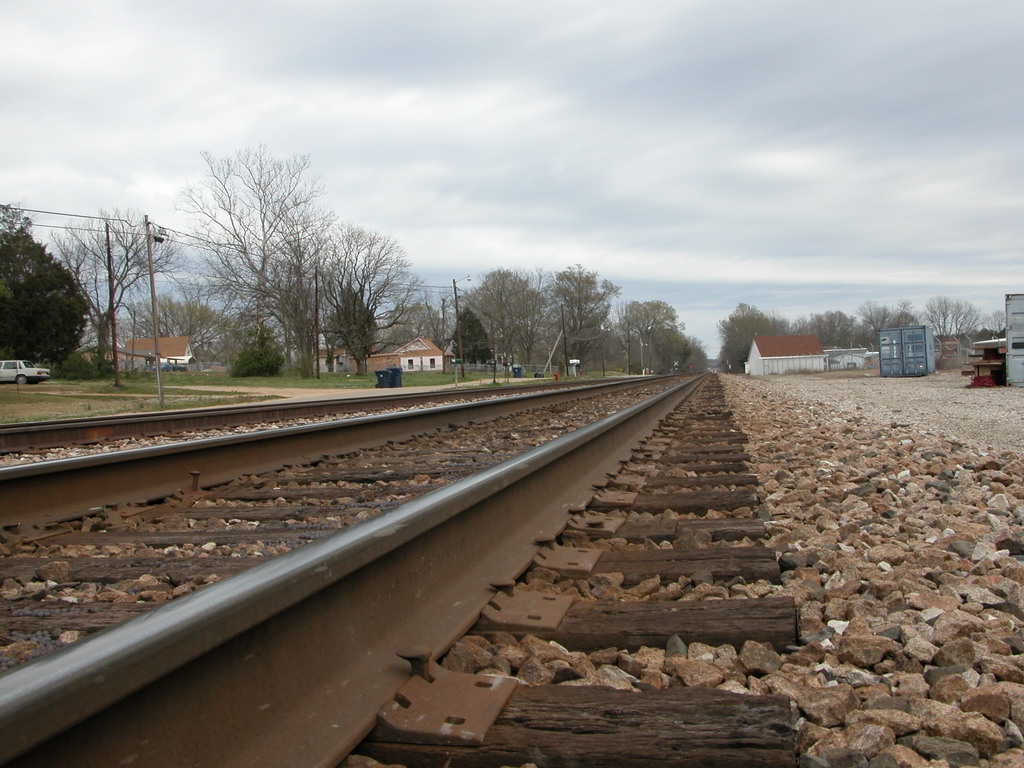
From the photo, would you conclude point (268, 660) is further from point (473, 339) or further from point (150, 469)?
point (473, 339)

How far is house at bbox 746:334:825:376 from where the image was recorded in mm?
91688

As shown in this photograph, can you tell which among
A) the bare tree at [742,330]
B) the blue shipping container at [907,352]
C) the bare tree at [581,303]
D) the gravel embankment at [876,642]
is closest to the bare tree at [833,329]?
the bare tree at [742,330]

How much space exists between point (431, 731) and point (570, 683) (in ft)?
1.45

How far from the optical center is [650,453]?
21.6ft

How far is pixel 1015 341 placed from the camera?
75.3 ft

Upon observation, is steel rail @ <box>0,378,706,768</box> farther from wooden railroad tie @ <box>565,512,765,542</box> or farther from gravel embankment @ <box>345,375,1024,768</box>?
wooden railroad tie @ <box>565,512,765,542</box>

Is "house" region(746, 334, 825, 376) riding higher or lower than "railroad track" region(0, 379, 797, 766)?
higher

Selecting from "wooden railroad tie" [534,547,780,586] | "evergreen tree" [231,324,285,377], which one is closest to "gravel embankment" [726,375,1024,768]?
"wooden railroad tie" [534,547,780,586]

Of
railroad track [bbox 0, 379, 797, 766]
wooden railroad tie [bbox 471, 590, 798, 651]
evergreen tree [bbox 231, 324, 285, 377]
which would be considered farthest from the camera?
evergreen tree [bbox 231, 324, 285, 377]

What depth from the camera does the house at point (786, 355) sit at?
91688 millimetres

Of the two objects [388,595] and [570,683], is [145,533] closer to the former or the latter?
[388,595]

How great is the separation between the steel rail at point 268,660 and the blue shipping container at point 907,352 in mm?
46323

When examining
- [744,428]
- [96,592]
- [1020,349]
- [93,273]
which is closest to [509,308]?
[93,273]

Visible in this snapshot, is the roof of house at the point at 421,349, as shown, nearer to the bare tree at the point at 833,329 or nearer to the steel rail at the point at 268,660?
the bare tree at the point at 833,329
